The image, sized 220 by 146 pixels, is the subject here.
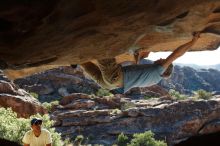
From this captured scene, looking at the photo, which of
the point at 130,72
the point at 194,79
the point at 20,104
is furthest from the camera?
the point at 194,79

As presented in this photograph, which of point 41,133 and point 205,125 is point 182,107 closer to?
point 205,125

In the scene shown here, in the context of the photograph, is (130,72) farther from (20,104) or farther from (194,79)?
(194,79)

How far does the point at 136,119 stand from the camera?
142 feet

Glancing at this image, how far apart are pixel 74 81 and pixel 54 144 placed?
29.9 metres

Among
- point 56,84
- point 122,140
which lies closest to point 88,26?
point 122,140

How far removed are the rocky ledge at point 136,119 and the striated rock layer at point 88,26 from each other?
33.6m

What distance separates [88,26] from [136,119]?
37901 mm

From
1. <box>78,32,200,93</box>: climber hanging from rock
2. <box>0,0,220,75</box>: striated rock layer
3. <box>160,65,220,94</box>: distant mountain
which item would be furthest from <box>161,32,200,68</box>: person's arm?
<box>160,65,220,94</box>: distant mountain

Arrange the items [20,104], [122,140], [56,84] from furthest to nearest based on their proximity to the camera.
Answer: [56,84]
[122,140]
[20,104]

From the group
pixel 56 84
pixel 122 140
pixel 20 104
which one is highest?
pixel 56 84

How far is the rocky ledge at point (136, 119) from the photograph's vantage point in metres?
41.6

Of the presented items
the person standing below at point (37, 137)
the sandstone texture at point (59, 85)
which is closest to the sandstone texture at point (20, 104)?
the sandstone texture at point (59, 85)

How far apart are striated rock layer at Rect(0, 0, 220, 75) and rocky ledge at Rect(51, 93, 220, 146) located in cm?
3362

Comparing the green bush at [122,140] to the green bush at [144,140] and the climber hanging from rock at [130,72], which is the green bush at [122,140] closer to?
the green bush at [144,140]
